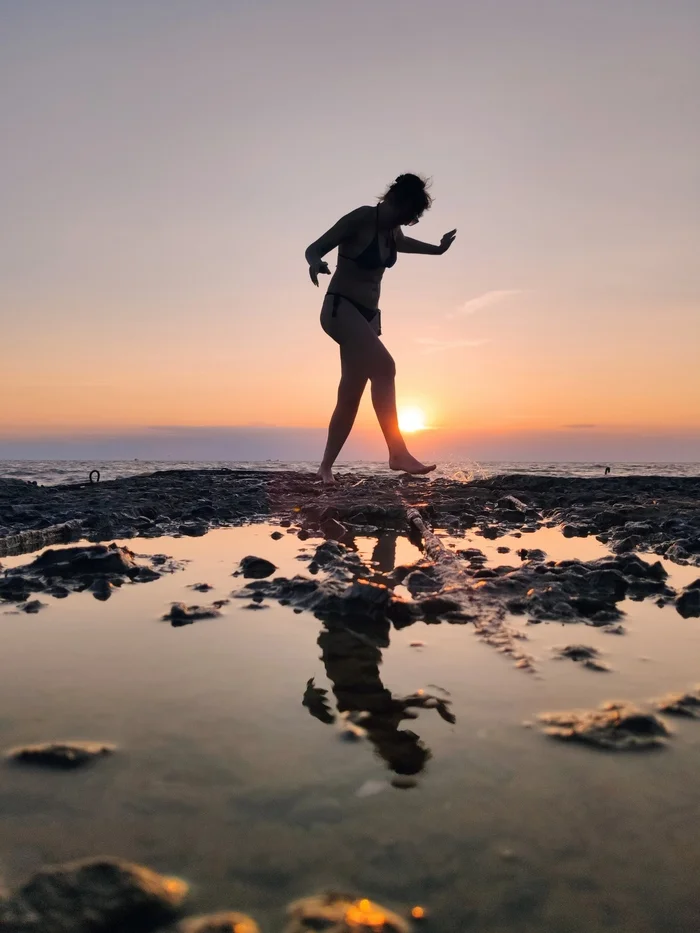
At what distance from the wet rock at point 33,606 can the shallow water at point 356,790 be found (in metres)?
0.48

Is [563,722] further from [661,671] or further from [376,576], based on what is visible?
[376,576]

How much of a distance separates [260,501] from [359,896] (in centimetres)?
635

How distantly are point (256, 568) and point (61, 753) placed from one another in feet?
6.81

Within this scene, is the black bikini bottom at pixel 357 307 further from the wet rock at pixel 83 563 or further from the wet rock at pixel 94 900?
the wet rock at pixel 94 900

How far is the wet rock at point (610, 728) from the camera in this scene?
4.50 feet

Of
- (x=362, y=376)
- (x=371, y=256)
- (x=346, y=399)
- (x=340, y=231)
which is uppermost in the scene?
(x=340, y=231)

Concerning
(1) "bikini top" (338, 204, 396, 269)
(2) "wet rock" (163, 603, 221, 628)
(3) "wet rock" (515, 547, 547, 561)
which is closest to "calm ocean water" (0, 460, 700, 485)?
(1) "bikini top" (338, 204, 396, 269)

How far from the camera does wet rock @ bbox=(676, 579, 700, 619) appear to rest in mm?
2560

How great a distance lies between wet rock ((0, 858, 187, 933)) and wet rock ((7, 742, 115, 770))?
1.18 feet

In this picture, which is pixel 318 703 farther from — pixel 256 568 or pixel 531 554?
pixel 531 554

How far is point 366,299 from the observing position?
6531 mm

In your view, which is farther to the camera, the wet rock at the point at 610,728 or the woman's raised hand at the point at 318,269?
the woman's raised hand at the point at 318,269

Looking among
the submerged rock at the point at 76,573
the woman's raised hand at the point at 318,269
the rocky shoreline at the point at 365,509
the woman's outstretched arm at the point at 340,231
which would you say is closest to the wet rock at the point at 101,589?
the submerged rock at the point at 76,573

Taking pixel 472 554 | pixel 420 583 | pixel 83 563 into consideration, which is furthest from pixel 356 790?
pixel 472 554
